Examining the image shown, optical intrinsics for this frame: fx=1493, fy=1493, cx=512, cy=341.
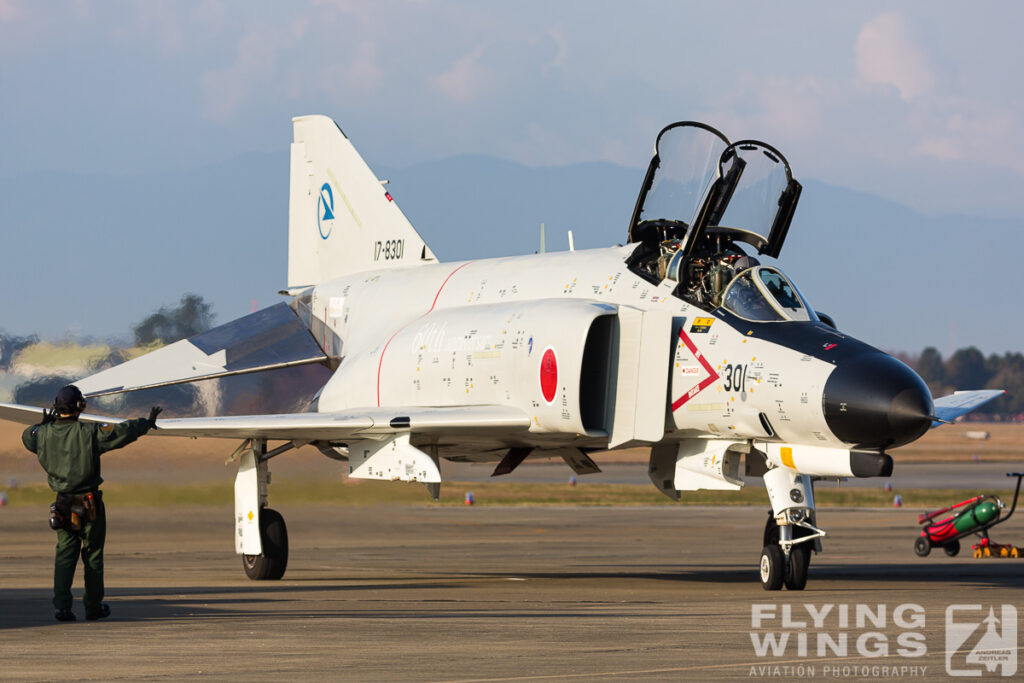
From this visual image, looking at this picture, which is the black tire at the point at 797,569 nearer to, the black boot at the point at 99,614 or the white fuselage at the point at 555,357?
the white fuselage at the point at 555,357

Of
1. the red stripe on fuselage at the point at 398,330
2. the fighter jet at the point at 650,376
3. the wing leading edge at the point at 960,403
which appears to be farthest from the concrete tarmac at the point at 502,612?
the red stripe on fuselage at the point at 398,330

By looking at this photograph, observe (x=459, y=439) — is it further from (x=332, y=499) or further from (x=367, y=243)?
(x=332, y=499)

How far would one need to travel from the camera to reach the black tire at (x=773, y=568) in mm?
13891

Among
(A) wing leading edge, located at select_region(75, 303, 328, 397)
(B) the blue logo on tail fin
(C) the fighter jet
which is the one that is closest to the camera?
(C) the fighter jet

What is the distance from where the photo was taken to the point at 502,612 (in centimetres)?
1182

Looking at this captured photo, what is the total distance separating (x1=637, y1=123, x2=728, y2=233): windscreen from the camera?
51.1 feet

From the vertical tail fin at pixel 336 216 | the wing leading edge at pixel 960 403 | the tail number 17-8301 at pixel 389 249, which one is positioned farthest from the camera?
the vertical tail fin at pixel 336 216

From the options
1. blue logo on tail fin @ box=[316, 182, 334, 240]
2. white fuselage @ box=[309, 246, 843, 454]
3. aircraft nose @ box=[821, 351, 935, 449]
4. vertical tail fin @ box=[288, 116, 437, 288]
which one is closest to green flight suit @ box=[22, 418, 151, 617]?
white fuselage @ box=[309, 246, 843, 454]

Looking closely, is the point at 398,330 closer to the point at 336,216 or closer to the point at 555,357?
the point at 555,357

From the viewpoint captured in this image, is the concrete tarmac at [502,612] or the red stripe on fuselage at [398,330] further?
the red stripe on fuselage at [398,330]

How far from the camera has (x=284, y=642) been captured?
954 centimetres

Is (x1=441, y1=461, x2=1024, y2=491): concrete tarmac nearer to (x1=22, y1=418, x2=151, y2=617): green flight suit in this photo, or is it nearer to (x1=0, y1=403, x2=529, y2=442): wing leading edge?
(x1=0, y1=403, x2=529, y2=442): wing leading edge

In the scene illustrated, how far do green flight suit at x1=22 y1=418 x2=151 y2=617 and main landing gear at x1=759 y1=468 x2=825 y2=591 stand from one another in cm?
607

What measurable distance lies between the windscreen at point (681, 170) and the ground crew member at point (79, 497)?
6.63 meters
